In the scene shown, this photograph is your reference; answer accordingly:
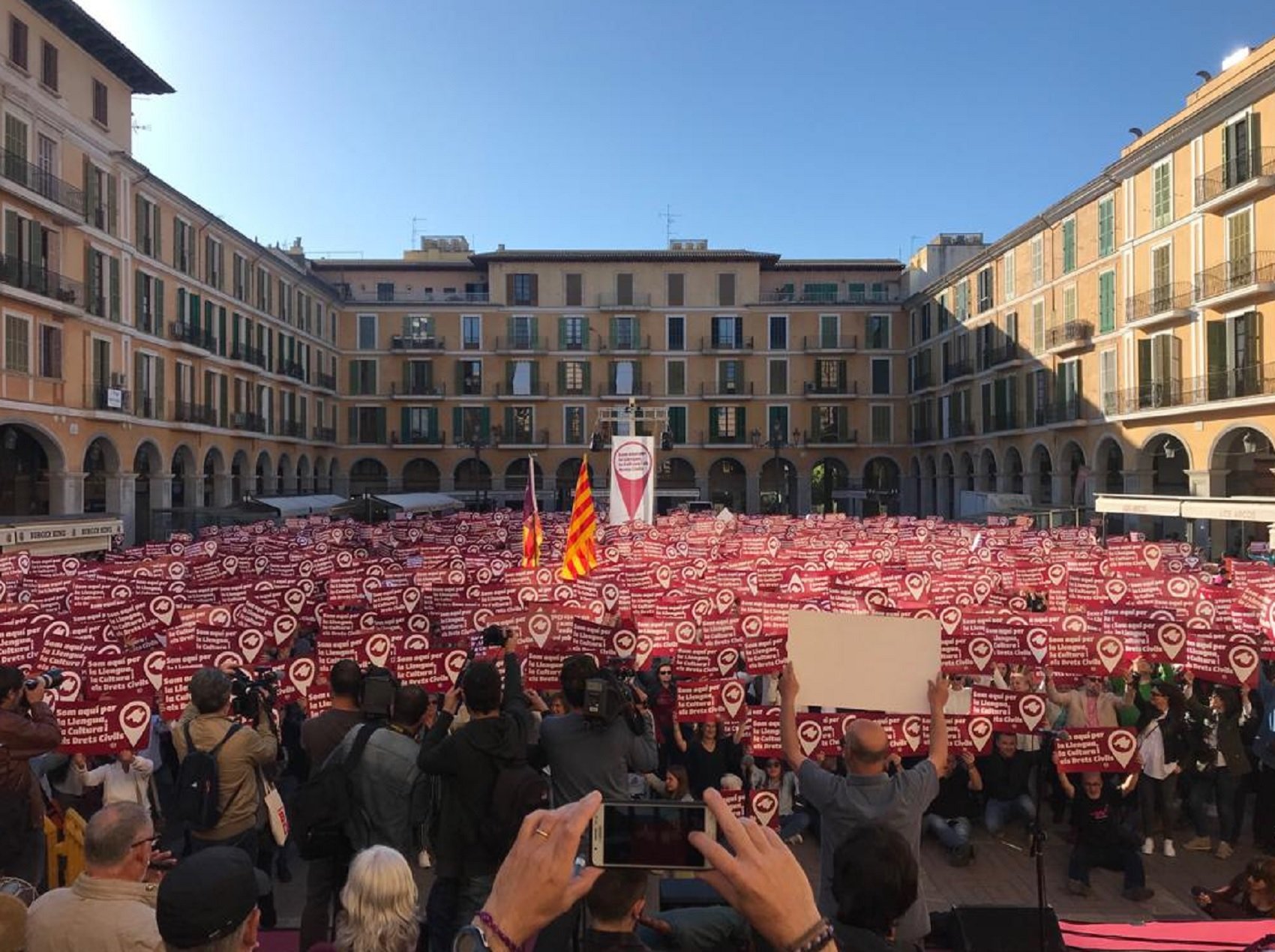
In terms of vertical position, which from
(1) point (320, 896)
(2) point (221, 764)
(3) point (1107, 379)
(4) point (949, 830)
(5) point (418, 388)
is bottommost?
(4) point (949, 830)

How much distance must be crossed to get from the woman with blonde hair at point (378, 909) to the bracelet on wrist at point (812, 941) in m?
1.51

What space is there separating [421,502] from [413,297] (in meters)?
19.8

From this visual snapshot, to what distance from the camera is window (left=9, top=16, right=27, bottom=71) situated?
24875 millimetres

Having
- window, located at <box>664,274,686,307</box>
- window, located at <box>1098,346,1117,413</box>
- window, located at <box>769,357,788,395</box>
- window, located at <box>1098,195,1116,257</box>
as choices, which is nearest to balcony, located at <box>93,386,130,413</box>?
window, located at <box>664,274,686,307</box>

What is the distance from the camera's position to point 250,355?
134ft

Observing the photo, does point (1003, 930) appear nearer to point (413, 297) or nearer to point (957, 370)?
point (957, 370)

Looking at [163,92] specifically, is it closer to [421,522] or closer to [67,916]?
[421,522]

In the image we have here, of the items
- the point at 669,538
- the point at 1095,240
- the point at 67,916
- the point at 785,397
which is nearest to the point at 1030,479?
the point at 1095,240

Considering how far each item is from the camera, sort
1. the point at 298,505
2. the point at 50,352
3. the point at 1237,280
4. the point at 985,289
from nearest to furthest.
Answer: the point at 1237,280 < the point at 50,352 < the point at 298,505 < the point at 985,289

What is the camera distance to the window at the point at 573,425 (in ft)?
170

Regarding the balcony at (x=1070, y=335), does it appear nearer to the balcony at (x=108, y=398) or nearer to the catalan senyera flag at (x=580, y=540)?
the catalan senyera flag at (x=580, y=540)

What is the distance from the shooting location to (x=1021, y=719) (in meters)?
7.50

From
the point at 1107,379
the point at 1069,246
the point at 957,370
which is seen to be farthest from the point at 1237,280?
the point at 957,370

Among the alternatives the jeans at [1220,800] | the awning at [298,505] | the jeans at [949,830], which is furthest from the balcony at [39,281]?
the jeans at [1220,800]
